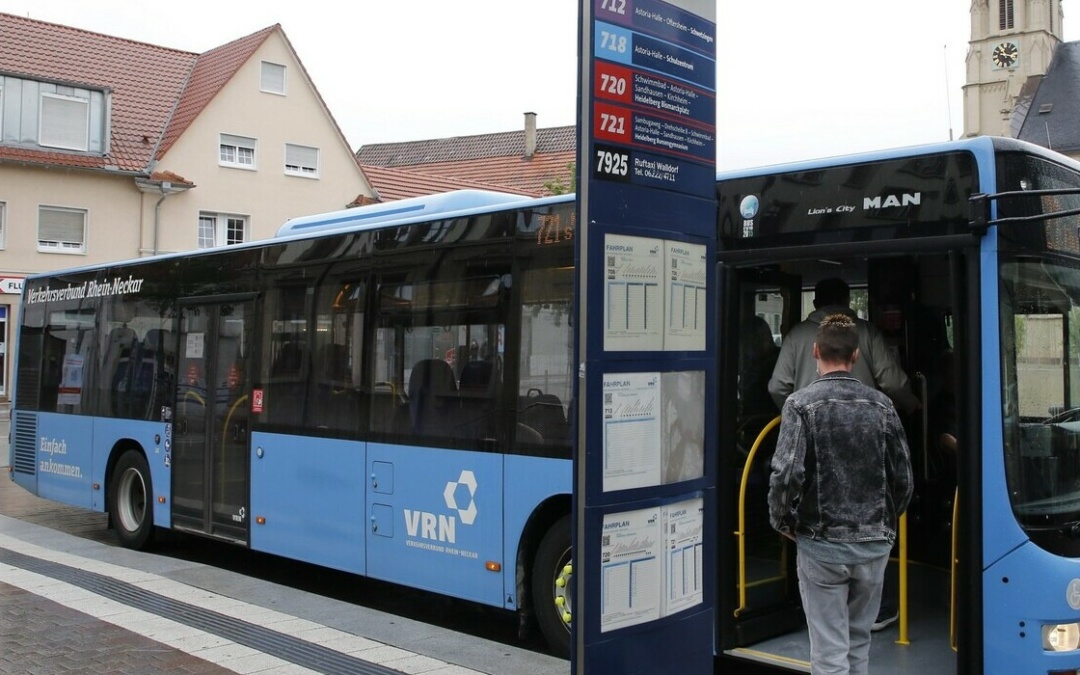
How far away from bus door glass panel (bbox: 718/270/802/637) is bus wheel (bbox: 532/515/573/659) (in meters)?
1.06

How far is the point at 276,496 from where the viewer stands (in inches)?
348

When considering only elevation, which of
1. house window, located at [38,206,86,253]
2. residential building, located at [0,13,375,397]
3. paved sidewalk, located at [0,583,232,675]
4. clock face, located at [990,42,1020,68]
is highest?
clock face, located at [990,42,1020,68]

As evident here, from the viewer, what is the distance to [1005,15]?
94.3 meters

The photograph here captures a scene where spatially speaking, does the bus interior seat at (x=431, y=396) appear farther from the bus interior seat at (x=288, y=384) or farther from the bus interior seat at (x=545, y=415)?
the bus interior seat at (x=288, y=384)

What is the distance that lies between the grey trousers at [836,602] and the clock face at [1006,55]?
3858 inches

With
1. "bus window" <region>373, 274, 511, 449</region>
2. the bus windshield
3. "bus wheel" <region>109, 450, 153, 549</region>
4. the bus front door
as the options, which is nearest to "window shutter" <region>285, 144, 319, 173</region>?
"bus wheel" <region>109, 450, 153, 549</region>

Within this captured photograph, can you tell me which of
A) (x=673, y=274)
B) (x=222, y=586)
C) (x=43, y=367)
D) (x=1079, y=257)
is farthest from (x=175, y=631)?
(x=43, y=367)

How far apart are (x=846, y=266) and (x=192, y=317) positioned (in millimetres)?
6252

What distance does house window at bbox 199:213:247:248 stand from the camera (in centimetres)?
3331

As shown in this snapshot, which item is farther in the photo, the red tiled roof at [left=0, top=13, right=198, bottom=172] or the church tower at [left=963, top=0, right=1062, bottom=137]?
the church tower at [left=963, top=0, right=1062, bottom=137]

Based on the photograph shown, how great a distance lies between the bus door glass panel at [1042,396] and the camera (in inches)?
193

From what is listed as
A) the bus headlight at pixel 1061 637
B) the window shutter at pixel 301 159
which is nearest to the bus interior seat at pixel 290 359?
the bus headlight at pixel 1061 637

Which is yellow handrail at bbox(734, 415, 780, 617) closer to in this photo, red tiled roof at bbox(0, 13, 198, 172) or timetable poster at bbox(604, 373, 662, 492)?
timetable poster at bbox(604, 373, 662, 492)

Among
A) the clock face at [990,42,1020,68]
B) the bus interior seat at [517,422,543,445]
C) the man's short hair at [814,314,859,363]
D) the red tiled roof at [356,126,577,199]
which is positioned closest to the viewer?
the man's short hair at [814,314,859,363]
